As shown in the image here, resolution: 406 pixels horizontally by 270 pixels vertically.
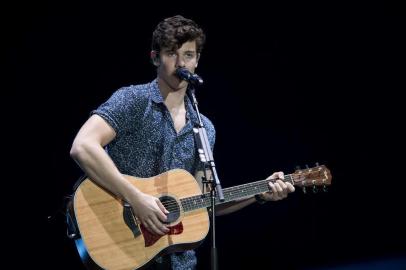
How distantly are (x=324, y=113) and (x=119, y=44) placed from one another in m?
1.92

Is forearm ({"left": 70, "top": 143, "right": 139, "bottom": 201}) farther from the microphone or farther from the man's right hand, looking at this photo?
the microphone

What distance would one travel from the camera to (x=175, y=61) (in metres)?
2.70

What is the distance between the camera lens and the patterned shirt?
2574 mm

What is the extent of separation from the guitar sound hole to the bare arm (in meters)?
0.10

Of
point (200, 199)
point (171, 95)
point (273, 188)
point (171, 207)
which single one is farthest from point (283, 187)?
point (171, 95)

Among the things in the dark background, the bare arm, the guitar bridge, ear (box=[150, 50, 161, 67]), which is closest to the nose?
ear (box=[150, 50, 161, 67])

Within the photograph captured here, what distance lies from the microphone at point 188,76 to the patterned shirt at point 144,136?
0.77 ft

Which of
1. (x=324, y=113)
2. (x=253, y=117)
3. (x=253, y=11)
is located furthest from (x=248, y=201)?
(x=253, y=11)

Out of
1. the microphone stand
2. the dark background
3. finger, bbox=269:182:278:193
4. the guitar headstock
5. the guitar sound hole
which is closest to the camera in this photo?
the microphone stand

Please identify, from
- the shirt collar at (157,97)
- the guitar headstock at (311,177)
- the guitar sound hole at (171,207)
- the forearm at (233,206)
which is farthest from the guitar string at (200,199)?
the shirt collar at (157,97)

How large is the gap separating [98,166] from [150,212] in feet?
1.12

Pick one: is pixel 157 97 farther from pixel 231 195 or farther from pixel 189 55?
pixel 231 195

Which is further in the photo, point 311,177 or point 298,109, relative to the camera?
point 298,109

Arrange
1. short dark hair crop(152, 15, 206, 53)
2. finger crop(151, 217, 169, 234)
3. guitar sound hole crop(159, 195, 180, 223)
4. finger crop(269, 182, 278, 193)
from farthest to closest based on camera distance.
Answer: finger crop(269, 182, 278, 193), short dark hair crop(152, 15, 206, 53), guitar sound hole crop(159, 195, 180, 223), finger crop(151, 217, 169, 234)
